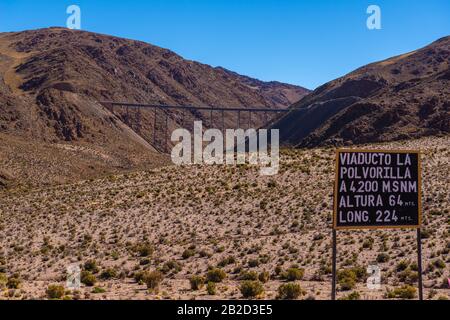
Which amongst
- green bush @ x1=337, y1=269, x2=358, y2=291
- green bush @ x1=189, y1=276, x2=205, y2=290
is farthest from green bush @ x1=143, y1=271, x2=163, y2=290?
green bush @ x1=337, y1=269, x2=358, y2=291

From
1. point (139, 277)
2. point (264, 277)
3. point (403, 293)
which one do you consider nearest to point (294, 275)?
point (264, 277)

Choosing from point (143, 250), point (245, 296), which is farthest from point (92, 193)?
point (245, 296)

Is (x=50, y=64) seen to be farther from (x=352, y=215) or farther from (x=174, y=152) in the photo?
(x=352, y=215)

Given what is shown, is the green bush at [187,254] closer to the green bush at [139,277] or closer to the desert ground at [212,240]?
the desert ground at [212,240]

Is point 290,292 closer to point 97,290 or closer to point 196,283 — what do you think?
point 196,283

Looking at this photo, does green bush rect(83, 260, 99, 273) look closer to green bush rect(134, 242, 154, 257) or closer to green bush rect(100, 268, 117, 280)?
green bush rect(100, 268, 117, 280)

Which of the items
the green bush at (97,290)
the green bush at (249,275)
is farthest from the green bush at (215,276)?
the green bush at (97,290)

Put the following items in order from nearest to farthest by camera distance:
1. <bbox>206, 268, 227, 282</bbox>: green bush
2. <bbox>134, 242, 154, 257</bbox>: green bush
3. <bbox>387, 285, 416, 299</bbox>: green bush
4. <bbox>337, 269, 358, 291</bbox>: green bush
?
<bbox>387, 285, 416, 299</bbox>: green bush → <bbox>337, 269, 358, 291</bbox>: green bush → <bbox>206, 268, 227, 282</bbox>: green bush → <bbox>134, 242, 154, 257</bbox>: green bush
